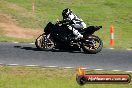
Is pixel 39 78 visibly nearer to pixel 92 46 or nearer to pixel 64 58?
pixel 64 58

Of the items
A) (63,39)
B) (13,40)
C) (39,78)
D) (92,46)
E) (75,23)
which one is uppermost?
(75,23)

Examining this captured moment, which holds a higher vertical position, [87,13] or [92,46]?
[92,46]

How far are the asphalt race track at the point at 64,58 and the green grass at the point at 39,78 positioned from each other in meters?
0.99

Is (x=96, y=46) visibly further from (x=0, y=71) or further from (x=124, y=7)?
(x=124, y=7)

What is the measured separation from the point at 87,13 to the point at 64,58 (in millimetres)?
14908

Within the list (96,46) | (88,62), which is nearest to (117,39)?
(96,46)

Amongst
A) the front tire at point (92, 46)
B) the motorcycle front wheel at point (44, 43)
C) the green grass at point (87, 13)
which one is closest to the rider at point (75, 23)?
the front tire at point (92, 46)

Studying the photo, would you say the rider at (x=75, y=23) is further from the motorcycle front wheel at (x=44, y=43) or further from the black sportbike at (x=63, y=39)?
the motorcycle front wheel at (x=44, y=43)

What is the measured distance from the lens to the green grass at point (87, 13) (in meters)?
28.8

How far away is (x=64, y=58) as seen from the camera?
19.7m

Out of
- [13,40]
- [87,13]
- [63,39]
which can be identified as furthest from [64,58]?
[87,13]

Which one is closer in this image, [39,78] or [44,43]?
[39,78]

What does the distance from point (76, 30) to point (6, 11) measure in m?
11.5

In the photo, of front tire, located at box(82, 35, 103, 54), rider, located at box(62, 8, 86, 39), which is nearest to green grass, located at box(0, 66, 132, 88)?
front tire, located at box(82, 35, 103, 54)
